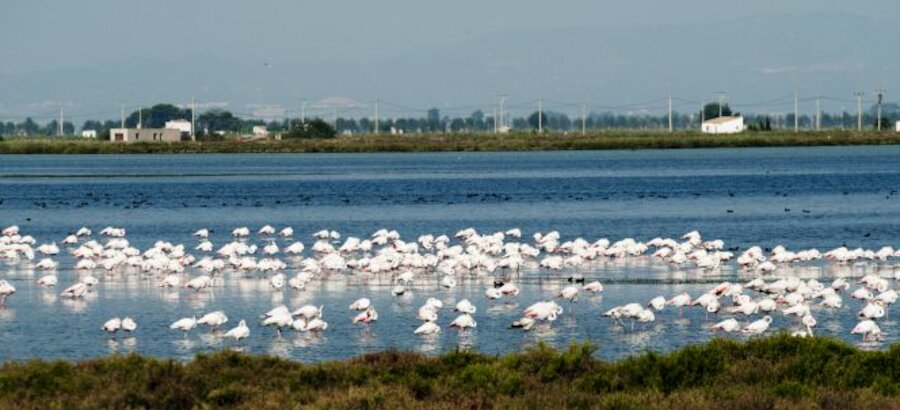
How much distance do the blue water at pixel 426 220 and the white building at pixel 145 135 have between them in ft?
126

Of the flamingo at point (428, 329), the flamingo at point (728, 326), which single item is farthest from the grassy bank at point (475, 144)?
the flamingo at point (728, 326)

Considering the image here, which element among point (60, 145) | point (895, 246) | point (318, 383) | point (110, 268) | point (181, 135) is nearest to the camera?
point (318, 383)

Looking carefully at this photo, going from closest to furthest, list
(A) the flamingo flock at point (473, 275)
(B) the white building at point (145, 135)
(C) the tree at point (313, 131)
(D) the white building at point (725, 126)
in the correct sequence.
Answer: (A) the flamingo flock at point (473, 275), (B) the white building at point (145, 135), (D) the white building at point (725, 126), (C) the tree at point (313, 131)

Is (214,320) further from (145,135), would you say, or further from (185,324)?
(145,135)

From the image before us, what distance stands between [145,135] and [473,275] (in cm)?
13009

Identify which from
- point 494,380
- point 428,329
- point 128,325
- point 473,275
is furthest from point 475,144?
point 494,380

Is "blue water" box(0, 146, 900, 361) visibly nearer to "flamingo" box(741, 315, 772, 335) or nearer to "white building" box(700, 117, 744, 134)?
"flamingo" box(741, 315, 772, 335)

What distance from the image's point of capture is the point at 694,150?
149750 millimetres

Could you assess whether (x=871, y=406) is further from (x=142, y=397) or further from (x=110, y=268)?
(x=110, y=268)

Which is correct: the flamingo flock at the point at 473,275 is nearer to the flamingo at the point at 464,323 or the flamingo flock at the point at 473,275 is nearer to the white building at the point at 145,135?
the flamingo at the point at 464,323

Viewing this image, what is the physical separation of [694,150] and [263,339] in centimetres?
12957

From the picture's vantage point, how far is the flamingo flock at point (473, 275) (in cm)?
2333

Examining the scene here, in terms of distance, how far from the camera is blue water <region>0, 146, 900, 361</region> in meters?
22.9

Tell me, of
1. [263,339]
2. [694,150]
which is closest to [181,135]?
[694,150]
